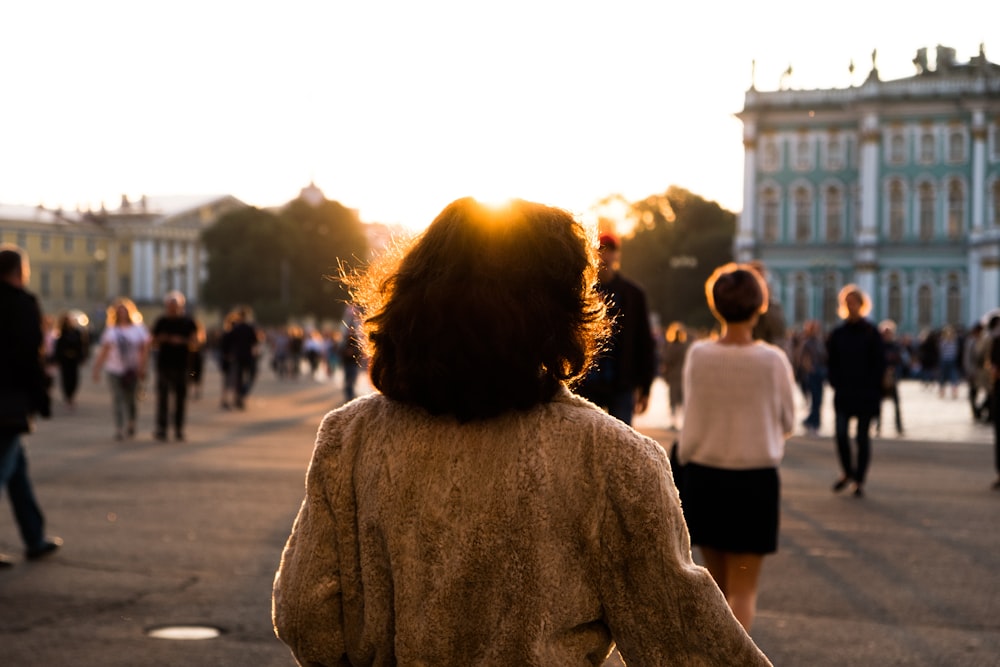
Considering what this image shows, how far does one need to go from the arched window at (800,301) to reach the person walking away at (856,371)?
71.5 metres

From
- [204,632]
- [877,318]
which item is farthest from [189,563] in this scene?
[877,318]

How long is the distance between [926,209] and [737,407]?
78.8m

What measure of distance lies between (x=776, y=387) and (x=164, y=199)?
14733cm

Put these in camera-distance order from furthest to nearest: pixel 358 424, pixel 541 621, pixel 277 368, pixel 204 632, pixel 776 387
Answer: pixel 277 368, pixel 204 632, pixel 776 387, pixel 358 424, pixel 541 621

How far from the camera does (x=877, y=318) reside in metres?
81.6

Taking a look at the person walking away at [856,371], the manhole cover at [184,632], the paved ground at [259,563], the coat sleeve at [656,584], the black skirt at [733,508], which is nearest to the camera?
the coat sleeve at [656,584]

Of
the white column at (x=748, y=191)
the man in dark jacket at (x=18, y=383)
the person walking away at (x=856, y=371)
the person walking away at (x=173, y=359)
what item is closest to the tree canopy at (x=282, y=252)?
the white column at (x=748, y=191)

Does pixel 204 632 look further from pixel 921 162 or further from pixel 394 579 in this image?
pixel 921 162

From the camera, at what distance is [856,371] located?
42.1 feet

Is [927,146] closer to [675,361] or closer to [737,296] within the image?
[675,361]

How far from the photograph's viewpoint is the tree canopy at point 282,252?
9325 centimetres

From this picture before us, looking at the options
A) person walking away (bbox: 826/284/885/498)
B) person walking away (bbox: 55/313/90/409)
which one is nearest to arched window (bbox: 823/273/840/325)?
person walking away (bbox: 55/313/90/409)

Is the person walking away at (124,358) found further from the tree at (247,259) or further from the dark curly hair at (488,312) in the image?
the tree at (247,259)

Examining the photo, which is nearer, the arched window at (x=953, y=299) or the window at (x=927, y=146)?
the arched window at (x=953, y=299)
